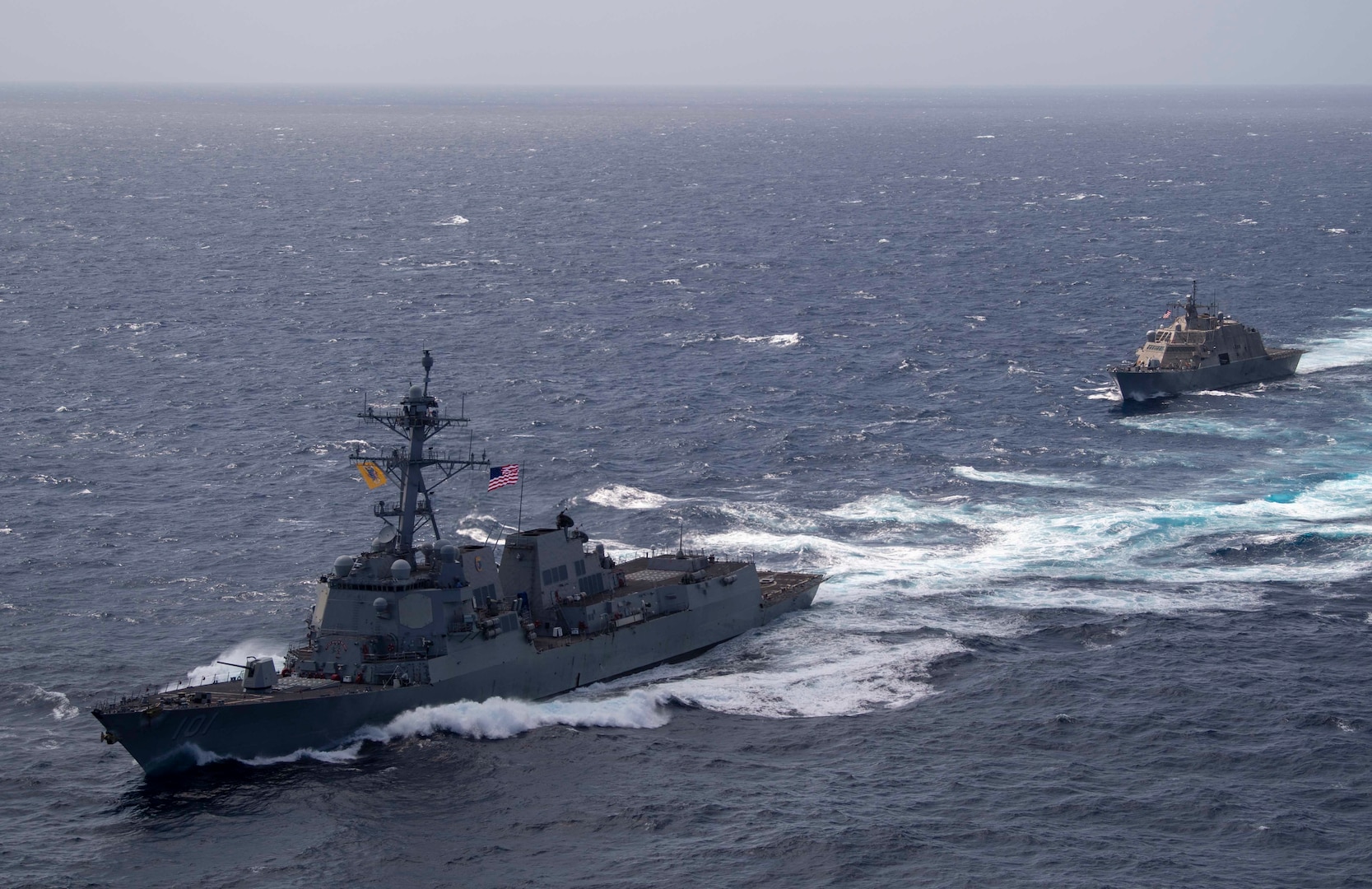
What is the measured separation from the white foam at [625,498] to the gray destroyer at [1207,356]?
4169 cm

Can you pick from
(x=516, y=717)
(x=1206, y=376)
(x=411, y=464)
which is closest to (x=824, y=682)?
(x=516, y=717)

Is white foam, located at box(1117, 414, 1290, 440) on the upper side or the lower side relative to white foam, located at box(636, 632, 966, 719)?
upper

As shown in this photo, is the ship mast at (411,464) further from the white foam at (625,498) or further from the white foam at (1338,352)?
the white foam at (1338,352)

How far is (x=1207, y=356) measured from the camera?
4392 inches

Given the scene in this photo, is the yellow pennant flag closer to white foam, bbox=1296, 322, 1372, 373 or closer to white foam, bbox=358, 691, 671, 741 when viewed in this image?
white foam, bbox=358, 691, 671, 741

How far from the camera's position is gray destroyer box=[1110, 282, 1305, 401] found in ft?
358

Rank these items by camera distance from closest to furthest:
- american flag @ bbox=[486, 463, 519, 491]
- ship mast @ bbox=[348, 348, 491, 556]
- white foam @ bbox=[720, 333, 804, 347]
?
ship mast @ bbox=[348, 348, 491, 556], american flag @ bbox=[486, 463, 519, 491], white foam @ bbox=[720, 333, 804, 347]

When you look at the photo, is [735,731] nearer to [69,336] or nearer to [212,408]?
[212,408]

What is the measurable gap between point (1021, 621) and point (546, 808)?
85.4 feet

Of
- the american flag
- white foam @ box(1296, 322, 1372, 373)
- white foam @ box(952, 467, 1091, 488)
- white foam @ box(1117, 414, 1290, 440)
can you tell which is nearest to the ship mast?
the american flag

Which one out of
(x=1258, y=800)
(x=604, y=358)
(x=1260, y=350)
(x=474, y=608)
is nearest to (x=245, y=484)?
(x=474, y=608)

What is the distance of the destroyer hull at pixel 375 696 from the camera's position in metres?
50.2

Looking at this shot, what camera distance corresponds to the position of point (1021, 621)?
65.8 m

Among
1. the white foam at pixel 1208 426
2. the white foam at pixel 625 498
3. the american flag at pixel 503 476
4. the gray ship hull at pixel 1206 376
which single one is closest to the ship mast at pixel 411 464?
the american flag at pixel 503 476
